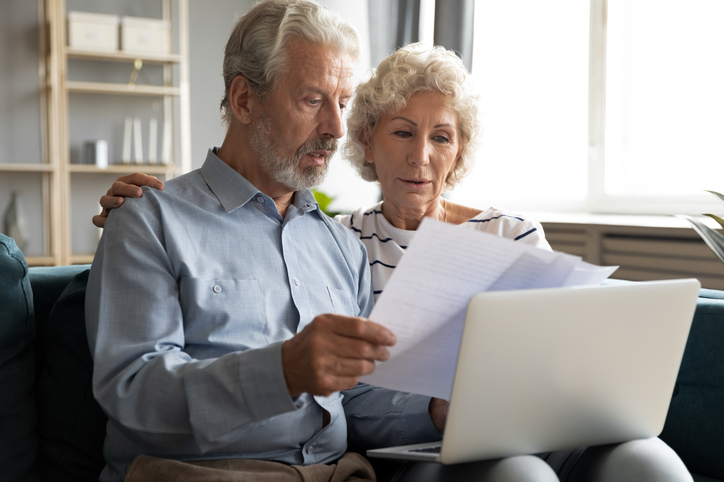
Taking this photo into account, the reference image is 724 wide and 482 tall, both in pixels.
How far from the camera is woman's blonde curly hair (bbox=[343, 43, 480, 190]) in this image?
169cm

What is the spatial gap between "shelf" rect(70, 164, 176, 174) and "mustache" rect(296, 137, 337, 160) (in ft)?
9.77

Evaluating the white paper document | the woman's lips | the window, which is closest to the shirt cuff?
the white paper document

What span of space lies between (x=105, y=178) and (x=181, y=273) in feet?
11.6

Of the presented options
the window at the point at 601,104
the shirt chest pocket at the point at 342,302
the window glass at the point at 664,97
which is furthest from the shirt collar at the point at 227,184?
the window glass at the point at 664,97

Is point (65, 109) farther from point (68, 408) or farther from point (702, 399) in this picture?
point (702, 399)

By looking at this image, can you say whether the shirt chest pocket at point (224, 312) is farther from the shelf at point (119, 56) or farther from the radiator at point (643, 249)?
the shelf at point (119, 56)

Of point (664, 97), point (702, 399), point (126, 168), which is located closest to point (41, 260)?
point (126, 168)

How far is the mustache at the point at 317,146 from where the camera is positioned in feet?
4.36

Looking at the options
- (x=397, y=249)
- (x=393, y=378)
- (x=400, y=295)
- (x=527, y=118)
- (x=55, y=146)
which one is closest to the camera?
(x=400, y=295)

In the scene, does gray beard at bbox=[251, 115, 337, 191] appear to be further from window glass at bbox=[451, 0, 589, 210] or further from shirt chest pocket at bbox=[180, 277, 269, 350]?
window glass at bbox=[451, 0, 589, 210]

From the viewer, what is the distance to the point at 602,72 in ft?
10.3

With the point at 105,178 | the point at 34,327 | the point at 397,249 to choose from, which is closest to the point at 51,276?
the point at 34,327

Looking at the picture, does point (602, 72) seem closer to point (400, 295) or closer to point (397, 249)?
point (397, 249)

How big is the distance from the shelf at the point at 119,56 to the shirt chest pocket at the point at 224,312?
10.8 ft
